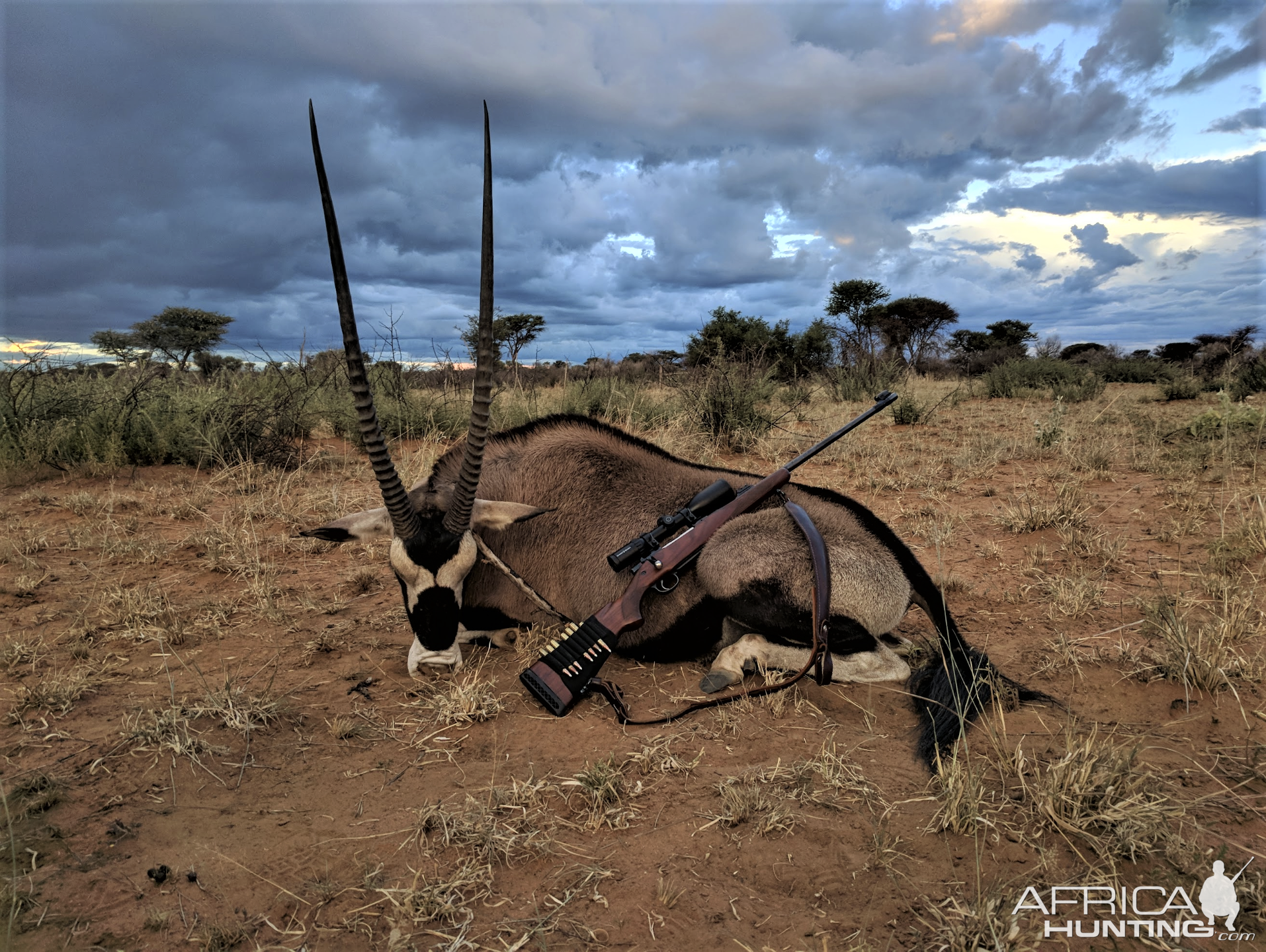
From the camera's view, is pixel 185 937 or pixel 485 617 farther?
pixel 485 617

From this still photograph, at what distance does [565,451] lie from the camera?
→ 14.6ft

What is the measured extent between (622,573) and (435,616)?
109cm

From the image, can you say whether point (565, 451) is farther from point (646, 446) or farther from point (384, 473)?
point (384, 473)

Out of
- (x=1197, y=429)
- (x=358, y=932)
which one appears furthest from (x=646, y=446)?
(x=1197, y=429)

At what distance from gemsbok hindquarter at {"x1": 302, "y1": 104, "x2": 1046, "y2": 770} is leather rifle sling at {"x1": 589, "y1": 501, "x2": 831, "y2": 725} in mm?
123

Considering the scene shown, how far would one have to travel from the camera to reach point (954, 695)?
119 inches

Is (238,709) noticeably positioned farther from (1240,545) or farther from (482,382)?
(1240,545)

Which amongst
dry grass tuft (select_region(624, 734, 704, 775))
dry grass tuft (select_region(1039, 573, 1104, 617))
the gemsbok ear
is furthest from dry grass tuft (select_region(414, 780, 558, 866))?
dry grass tuft (select_region(1039, 573, 1104, 617))

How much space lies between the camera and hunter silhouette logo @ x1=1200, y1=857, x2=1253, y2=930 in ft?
6.44

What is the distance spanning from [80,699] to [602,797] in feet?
9.26

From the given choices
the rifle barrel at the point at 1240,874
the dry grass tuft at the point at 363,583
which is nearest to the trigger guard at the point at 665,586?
the rifle barrel at the point at 1240,874

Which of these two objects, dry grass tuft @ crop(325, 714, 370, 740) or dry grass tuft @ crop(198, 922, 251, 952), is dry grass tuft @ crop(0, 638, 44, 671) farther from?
dry grass tuft @ crop(198, 922, 251, 952)

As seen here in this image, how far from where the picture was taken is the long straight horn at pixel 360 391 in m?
2.98

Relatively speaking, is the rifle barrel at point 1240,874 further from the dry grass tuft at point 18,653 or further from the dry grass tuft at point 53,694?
the dry grass tuft at point 18,653
